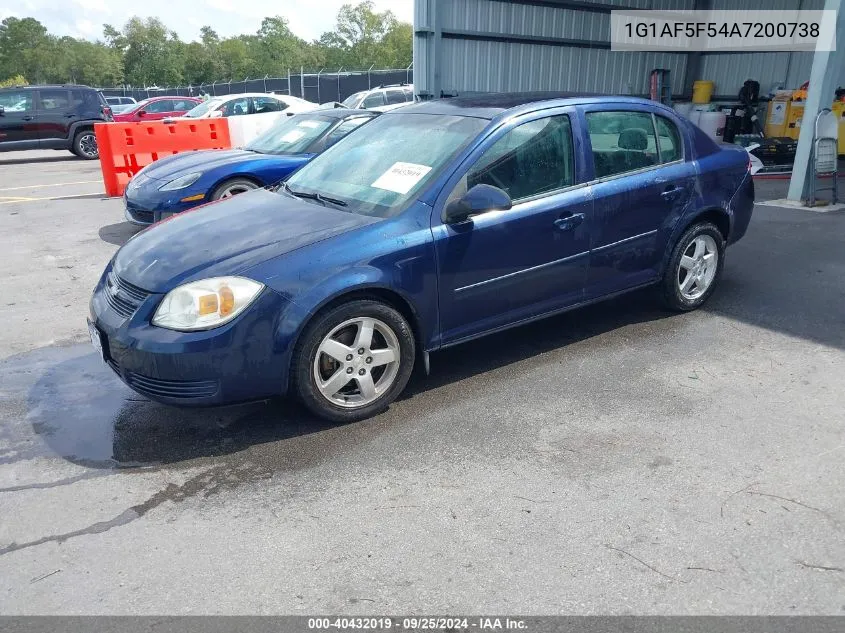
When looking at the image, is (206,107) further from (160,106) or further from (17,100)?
(160,106)

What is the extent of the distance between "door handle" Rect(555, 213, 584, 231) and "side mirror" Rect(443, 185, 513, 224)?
544mm

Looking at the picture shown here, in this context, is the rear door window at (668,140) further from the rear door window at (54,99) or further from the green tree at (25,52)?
the green tree at (25,52)

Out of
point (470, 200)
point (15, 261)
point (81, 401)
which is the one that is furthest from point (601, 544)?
point (15, 261)

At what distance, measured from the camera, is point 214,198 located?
7551 mm

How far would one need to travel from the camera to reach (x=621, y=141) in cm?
462

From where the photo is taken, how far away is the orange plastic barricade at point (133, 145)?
1051 centimetres

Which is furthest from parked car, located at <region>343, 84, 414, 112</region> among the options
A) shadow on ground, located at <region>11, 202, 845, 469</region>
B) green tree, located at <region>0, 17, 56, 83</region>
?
green tree, located at <region>0, 17, 56, 83</region>

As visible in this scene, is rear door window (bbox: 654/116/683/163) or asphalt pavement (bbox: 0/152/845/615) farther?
rear door window (bbox: 654/116/683/163)

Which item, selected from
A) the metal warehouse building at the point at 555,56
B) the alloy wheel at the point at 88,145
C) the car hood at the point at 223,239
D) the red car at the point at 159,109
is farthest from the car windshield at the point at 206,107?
the car hood at the point at 223,239

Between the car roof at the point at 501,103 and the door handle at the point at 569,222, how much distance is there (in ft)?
2.32

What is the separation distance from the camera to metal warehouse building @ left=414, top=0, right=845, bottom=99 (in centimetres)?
1227

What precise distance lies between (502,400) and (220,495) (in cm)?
165

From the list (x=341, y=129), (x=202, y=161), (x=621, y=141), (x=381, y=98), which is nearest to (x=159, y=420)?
(x=621, y=141)

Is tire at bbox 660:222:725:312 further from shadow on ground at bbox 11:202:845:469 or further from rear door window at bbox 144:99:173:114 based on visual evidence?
rear door window at bbox 144:99:173:114
